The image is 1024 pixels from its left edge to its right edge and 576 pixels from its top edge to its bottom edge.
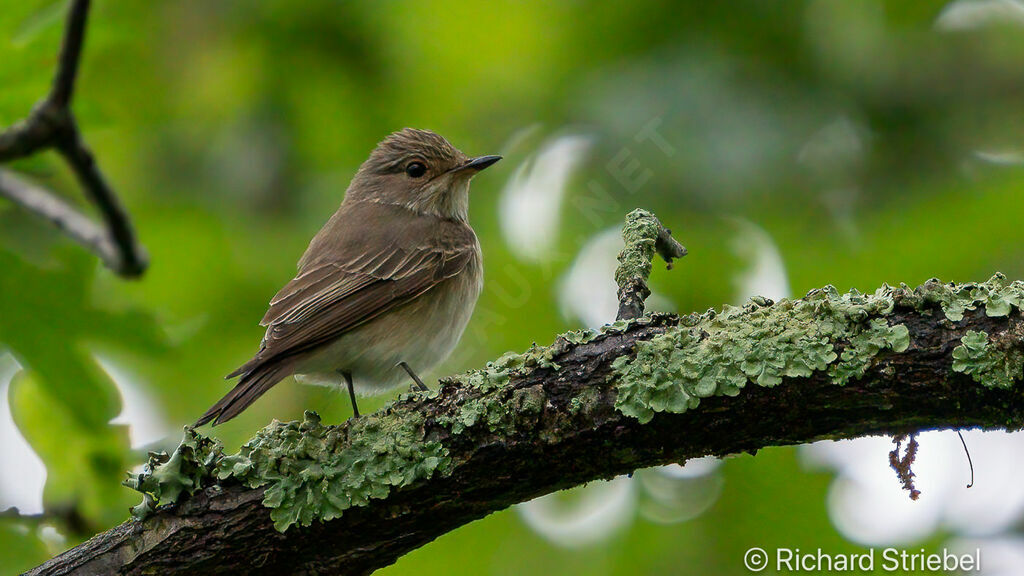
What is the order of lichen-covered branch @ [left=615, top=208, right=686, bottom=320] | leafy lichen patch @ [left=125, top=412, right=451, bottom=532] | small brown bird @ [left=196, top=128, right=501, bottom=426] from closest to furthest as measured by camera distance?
leafy lichen patch @ [left=125, top=412, right=451, bottom=532], lichen-covered branch @ [left=615, top=208, right=686, bottom=320], small brown bird @ [left=196, top=128, right=501, bottom=426]

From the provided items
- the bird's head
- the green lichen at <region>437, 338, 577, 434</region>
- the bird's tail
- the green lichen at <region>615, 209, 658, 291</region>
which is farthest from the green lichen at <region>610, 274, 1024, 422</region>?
the bird's head

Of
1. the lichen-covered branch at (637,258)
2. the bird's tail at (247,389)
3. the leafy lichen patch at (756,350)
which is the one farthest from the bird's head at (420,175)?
the leafy lichen patch at (756,350)

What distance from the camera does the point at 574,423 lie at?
349 cm

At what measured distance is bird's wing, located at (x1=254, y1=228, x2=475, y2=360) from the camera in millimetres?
4945

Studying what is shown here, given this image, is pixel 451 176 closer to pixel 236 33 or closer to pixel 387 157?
pixel 387 157

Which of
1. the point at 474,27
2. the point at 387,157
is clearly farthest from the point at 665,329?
the point at 474,27

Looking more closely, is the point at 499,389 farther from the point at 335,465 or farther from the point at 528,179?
the point at 528,179

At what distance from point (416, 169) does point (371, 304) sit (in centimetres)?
195

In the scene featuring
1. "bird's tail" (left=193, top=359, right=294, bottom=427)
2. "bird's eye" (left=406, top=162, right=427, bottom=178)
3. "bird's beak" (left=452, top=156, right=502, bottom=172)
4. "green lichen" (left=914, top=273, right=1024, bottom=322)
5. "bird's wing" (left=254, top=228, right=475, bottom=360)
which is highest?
"bird's eye" (left=406, top=162, right=427, bottom=178)

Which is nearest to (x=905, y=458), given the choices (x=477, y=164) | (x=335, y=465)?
(x=335, y=465)

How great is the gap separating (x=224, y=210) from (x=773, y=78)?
4.40 m

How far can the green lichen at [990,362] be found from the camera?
10.1 ft

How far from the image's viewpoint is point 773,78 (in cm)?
741

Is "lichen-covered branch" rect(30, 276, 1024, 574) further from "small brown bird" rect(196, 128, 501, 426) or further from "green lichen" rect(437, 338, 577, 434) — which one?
"small brown bird" rect(196, 128, 501, 426)
